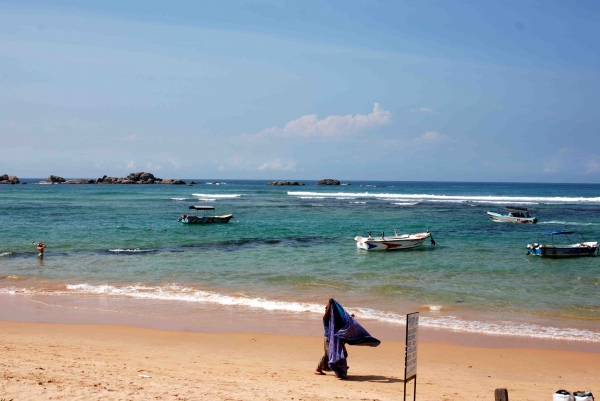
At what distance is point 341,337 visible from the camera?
9.27 metres

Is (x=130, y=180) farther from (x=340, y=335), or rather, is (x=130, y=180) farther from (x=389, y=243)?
(x=340, y=335)

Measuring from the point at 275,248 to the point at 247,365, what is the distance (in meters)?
17.2

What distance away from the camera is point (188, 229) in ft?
122

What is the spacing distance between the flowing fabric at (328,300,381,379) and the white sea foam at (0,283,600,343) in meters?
4.86

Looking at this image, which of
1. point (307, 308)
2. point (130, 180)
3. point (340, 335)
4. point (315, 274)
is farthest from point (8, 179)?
point (340, 335)

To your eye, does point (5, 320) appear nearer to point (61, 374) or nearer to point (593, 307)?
point (61, 374)

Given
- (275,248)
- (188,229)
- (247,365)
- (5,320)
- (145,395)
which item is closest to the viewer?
(145,395)

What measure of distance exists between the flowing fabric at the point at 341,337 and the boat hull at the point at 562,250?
63.2 feet

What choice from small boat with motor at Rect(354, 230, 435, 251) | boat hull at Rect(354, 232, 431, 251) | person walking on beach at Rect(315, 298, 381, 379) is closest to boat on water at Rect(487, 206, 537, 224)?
small boat with motor at Rect(354, 230, 435, 251)

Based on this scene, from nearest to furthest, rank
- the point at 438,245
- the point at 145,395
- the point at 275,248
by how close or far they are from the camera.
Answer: the point at 145,395, the point at 275,248, the point at 438,245

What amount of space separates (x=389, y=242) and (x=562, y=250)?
853 cm

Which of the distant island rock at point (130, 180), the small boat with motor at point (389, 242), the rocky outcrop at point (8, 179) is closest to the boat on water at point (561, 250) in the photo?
the small boat with motor at point (389, 242)

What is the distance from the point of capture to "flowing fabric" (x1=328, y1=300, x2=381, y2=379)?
9242 mm

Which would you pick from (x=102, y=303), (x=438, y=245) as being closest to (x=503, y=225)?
(x=438, y=245)
